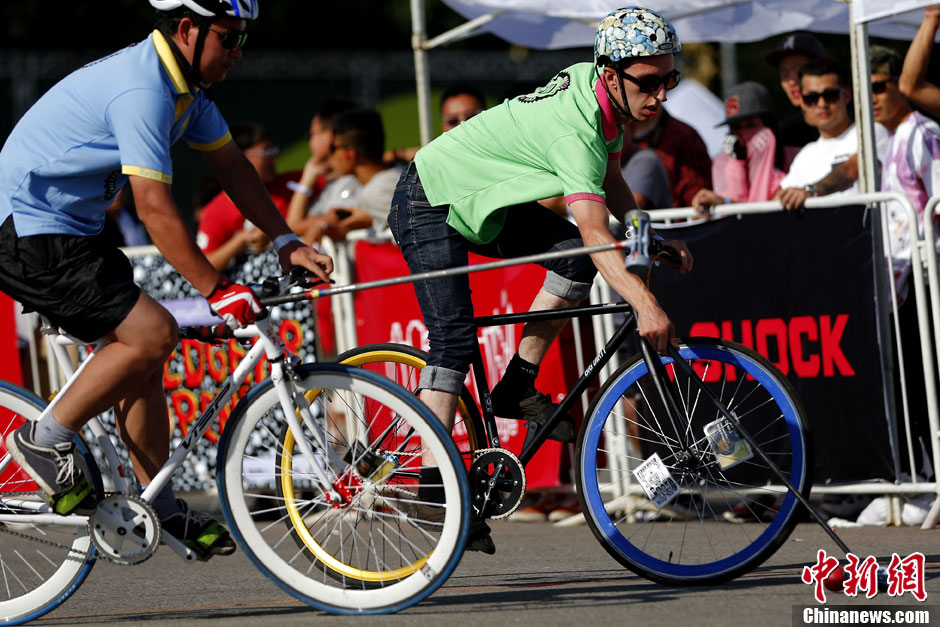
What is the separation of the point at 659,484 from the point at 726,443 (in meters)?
0.28

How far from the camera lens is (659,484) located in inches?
206

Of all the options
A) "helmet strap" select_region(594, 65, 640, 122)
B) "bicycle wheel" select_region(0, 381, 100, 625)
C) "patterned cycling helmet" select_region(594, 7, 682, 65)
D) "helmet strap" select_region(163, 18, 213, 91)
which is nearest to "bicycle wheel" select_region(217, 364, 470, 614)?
"bicycle wheel" select_region(0, 381, 100, 625)

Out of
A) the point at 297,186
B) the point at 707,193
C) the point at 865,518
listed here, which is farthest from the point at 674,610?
the point at 297,186

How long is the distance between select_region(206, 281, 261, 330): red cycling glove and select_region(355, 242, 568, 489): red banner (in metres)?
2.65

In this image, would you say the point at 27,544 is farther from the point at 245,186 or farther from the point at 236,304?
the point at 245,186

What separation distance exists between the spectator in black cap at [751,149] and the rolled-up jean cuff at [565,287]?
3.69 meters

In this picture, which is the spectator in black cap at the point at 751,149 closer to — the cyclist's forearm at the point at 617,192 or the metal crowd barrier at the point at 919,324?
the metal crowd barrier at the point at 919,324

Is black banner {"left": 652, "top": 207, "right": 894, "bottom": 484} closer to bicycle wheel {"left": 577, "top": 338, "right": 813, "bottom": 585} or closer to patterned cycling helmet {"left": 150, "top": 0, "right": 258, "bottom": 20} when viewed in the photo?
bicycle wheel {"left": 577, "top": 338, "right": 813, "bottom": 585}

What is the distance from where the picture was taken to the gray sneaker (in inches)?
192

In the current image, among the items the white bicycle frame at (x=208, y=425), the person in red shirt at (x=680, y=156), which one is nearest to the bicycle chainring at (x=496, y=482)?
the white bicycle frame at (x=208, y=425)

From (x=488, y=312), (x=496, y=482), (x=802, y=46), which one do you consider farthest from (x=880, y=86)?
(x=496, y=482)

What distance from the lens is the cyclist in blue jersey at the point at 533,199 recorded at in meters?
5.04

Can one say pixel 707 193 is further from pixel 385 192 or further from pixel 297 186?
pixel 297 186

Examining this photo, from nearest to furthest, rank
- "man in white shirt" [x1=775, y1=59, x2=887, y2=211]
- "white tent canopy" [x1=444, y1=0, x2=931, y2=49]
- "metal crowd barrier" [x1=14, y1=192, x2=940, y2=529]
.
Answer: "metal crowd barrier" [x1=14, y1=192, x2=940, y2=529]
"man in white shirt" [x1=775, y1=59, x2=887, y2=211]
"white tent canopy" [x1=444, y1=0, x2=931, y2=49]
